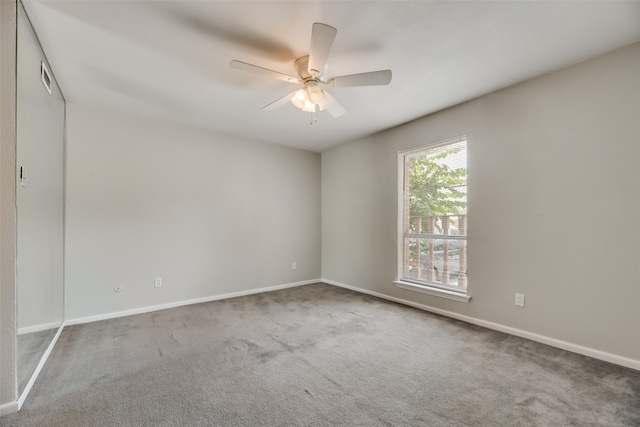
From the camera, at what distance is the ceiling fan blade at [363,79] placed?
80.4 inches

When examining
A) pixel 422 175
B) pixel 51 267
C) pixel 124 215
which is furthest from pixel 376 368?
pixel 124 215

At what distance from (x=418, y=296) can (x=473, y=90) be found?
8.05ft

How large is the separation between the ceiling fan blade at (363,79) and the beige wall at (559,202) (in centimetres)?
158

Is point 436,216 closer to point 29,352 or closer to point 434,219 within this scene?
point 434,219

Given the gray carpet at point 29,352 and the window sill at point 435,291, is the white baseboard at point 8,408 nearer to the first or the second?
the gray carpet at point 29,352

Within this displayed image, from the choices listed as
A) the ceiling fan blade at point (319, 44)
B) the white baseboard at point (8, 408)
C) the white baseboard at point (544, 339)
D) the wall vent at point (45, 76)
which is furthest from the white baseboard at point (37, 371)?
the white baseboard at point (544, 339)

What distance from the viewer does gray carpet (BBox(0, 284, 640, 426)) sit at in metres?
1.63

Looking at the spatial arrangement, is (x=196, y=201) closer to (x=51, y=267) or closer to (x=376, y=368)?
(x=51, y=267)

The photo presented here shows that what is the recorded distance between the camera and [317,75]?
2.15 m

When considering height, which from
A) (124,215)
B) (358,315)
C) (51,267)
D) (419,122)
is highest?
(419,122)

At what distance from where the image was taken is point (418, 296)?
11.9ft

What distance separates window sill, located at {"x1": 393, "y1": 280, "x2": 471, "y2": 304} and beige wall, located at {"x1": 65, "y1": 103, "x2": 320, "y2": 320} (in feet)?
6.22

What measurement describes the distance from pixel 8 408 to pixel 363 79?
304 cm

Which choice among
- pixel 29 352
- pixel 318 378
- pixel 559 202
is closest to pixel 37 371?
pixel 29 352
